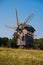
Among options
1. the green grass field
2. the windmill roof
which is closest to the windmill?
the windmill roof

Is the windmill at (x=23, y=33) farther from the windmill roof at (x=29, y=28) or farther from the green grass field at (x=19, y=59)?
the green grass field at (x=19, y=59)

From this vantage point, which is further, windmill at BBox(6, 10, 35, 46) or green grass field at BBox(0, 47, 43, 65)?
windmill at BBox(6, 10, 35, 46)

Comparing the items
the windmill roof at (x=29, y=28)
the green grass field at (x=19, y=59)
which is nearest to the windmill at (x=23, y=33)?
the windmill roof at (x=29, y=28)

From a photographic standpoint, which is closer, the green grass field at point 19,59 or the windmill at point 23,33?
the green grass field at point 19,59

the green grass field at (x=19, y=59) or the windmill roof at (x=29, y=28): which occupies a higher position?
the windmill roof at (x=29, y=28)

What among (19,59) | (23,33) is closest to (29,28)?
(23,33)

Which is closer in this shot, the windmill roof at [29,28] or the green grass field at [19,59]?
the green grass field at [19,59]

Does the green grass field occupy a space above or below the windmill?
below

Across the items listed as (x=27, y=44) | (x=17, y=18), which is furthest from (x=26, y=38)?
(x=17, y=18)

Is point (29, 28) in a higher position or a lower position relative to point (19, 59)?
higher

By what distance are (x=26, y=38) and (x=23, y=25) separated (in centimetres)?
358

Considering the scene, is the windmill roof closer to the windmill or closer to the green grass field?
the windmill

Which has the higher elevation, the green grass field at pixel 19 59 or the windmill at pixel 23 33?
the windmill at pixel 23 33

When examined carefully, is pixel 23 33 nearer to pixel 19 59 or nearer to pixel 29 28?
pixel 29 28
